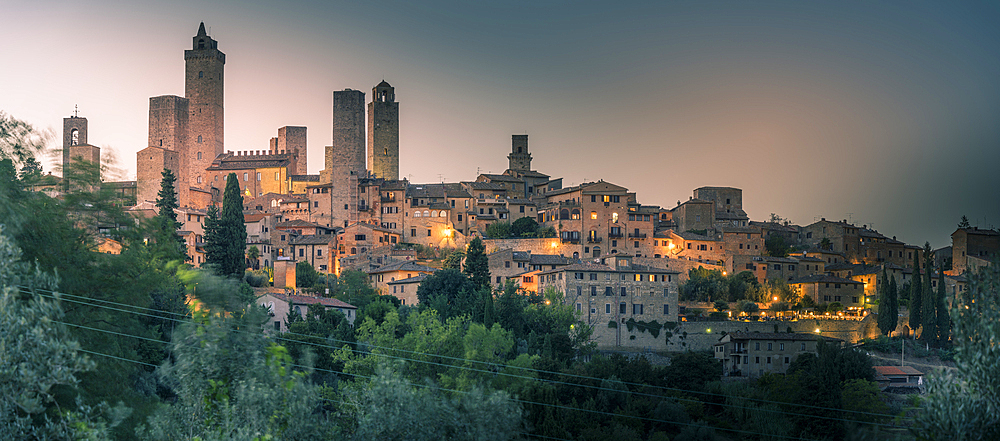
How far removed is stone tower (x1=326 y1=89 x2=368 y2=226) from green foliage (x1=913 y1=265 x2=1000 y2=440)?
2322 inches

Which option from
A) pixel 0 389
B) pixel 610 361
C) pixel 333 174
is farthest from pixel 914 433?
pixel 333 174

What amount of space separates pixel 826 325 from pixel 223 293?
47301 millimetres

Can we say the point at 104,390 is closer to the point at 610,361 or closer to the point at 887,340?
the point at 610,361

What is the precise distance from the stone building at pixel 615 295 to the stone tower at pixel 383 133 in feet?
110

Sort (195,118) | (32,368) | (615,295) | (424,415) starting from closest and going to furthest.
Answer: (32,368)
(424,415)
(615,295)
(195,118)

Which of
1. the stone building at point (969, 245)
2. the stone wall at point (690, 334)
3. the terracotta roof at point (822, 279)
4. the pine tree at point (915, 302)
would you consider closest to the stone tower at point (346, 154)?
the stone wall at point (690, 334)

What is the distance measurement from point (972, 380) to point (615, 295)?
3748cm

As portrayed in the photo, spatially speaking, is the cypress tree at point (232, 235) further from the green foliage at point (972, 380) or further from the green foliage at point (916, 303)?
the green foliage at point (916, 303)

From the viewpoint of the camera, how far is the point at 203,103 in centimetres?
8494

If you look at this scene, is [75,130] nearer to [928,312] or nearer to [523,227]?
[523,227]

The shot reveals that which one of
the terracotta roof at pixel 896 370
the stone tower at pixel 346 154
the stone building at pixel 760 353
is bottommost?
the terracotta roof at pixel 896 370

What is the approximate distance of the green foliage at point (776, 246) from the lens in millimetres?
70938

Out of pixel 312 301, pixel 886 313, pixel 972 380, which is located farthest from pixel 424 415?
pixel 886 313

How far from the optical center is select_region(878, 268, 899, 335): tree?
56.0 meters
